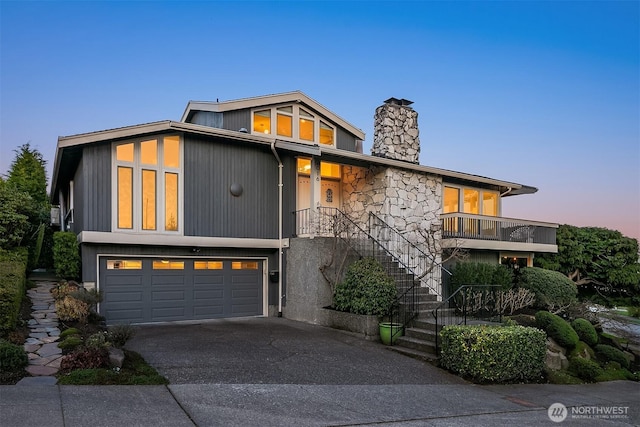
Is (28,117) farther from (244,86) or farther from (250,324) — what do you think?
(250,324)

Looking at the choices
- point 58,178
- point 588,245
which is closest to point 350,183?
point 58,178

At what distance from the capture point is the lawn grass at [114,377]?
5551mm

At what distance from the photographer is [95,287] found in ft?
35.2

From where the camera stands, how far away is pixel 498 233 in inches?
635

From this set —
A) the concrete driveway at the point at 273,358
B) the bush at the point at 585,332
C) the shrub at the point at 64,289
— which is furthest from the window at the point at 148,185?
the bush at the point at 585,332

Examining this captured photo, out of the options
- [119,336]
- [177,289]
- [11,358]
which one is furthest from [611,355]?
[11,358]

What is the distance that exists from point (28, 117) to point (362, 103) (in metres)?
16.8

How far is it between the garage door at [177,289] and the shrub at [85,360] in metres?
5.06

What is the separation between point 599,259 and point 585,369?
1154 centimetres

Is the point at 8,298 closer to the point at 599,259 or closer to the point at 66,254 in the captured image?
the point at 66,254

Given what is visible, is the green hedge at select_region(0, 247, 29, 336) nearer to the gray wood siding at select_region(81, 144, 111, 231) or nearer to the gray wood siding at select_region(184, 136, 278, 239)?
the gray wood siding at select_region(81, 144, 111, 231)

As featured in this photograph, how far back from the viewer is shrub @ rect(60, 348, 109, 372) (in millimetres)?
5977

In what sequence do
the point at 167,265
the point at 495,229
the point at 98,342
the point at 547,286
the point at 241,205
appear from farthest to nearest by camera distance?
the point at 495,229
the point at 547,286
the point at 241,205
the point at 167,265
the point at 98,342

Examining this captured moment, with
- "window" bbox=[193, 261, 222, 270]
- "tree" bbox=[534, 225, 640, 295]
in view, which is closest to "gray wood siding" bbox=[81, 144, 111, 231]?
"window" bbox=[193, 261, 222, 270]
